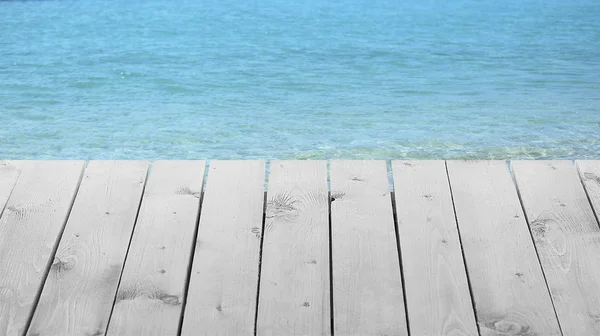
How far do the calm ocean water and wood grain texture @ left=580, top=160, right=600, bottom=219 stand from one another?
1761mm

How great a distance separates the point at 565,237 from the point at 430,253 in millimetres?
321

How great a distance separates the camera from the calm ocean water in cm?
398

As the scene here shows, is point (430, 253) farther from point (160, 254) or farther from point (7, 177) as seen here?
point (7, 177)

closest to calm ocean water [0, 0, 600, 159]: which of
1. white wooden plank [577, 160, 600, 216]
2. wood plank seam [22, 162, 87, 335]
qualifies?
white wooden plank [577, 160, 600, 216]

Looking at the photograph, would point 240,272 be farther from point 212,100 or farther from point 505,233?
point 212,100

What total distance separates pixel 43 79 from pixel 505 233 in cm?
423

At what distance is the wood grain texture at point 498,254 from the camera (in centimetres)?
141

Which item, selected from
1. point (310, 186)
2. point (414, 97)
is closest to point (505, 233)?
point (310, 186)

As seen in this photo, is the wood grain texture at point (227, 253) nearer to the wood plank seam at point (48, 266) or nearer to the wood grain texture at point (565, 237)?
the wood plank seam at point (48, 266)

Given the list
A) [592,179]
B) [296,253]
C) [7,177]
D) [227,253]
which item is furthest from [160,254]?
[592,179]

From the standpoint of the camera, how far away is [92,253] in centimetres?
161

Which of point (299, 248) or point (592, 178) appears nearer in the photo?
point (299, 248)

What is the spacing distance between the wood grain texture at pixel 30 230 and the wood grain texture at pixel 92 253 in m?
0.02

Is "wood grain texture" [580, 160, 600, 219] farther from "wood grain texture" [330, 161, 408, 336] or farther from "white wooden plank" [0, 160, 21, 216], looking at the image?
"white wooden plank" [0, 160, 21, 216]
